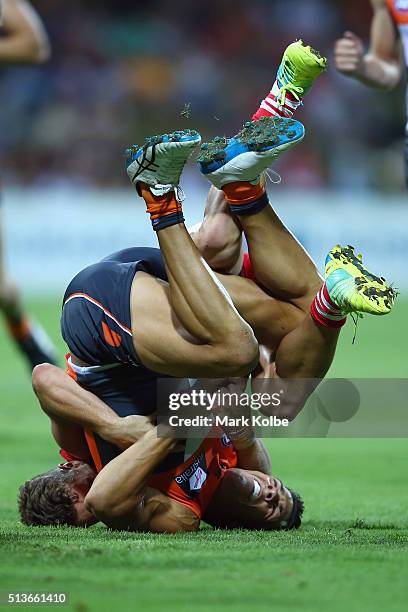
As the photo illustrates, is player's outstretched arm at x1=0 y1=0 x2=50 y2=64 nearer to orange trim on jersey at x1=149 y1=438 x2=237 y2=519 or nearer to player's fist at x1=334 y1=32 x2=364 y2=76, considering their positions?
player's fist at x1=334 y1=32 x2=364 y2=76

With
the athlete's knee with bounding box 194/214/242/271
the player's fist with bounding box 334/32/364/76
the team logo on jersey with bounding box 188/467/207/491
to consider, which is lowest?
the team logo on jersey with bounding box 188/467/207/491

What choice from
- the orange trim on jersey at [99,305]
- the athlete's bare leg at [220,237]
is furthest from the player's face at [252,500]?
the athlete's bare leg at [220,237]

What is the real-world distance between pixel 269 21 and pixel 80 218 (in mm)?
5399

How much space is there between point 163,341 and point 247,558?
1091 mm

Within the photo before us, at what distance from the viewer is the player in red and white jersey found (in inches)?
272

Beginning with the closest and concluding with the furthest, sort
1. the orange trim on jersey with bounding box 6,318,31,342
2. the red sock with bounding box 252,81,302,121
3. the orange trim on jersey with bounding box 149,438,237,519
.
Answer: the orange trim on jersey with bounding box 149,438,237,519 → the red sock with bounding box 252,81,302,121 → the orange trim on jersey with bounding box 6,318,31,342

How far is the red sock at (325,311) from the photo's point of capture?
5035 millimetres

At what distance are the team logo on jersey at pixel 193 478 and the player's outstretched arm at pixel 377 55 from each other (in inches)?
116

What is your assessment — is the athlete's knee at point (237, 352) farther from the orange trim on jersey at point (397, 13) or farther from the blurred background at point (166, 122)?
the blurred background at point (166, 122)

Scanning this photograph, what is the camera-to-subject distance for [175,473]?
492cm

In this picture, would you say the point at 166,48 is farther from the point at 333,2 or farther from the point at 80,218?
the point at 80,218

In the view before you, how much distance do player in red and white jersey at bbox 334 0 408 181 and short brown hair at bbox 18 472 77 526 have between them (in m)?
3.30

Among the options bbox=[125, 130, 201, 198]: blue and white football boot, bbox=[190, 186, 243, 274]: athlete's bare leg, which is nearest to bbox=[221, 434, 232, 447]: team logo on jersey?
bbox=[190, 186, 243, 274]: athlete's bare leg

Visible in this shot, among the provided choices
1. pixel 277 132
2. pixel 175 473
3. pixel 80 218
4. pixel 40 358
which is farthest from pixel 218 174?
pixel 80 218
